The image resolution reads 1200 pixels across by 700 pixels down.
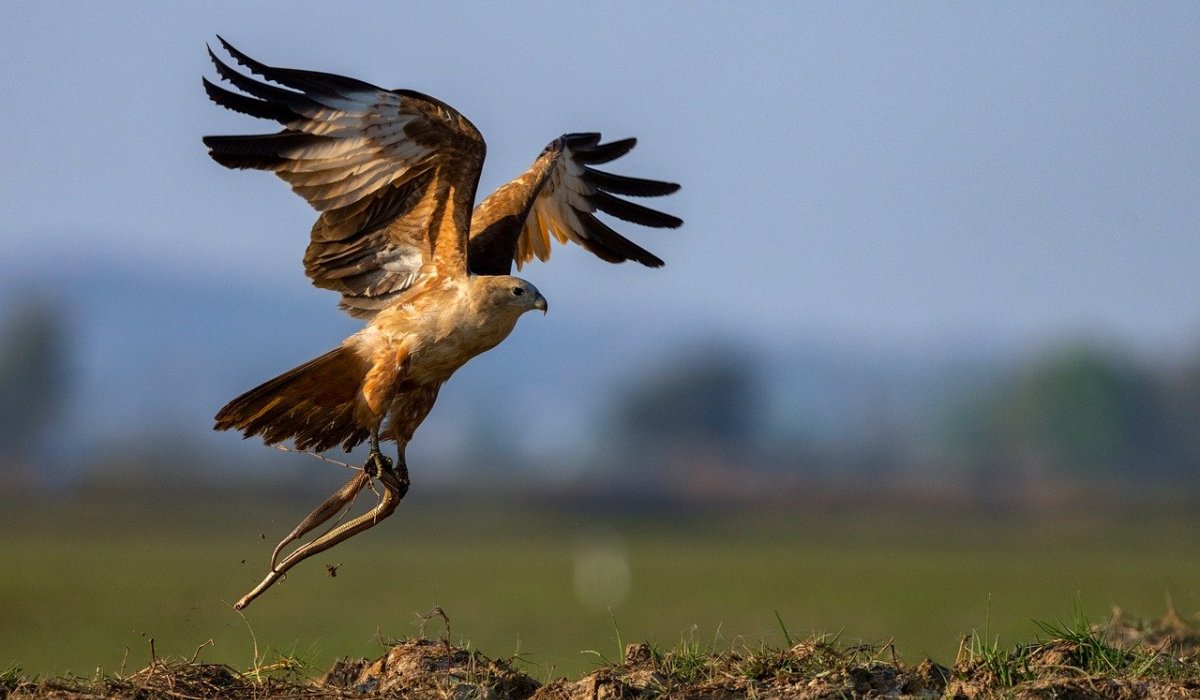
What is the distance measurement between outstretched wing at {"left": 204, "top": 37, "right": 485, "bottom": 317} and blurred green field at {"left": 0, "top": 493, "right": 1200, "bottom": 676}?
1.62 metres

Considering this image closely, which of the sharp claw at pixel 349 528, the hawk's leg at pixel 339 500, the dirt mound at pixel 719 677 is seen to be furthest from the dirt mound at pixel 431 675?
the hawk's leg at pixel 339 500

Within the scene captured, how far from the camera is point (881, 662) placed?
706cm

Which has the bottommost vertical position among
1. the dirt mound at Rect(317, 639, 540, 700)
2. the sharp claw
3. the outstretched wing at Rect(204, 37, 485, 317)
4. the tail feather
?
the dirt mound at Rect(317, 639, 540, 700)

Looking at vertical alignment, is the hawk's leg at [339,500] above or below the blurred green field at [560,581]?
above

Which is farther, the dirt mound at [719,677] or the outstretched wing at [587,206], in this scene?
the outstretched wing at [587,206]

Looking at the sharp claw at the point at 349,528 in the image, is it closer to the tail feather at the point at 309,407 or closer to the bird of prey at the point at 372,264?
the bird of prey at the point at 372,264

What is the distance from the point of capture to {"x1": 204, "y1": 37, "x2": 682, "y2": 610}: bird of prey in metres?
8.67

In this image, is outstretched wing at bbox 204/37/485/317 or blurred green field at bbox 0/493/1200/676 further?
blurred green field at bbox 0/493/1200/676

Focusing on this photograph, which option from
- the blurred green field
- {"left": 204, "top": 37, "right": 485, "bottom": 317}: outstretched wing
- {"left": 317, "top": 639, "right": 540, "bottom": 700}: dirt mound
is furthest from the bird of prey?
{"left": 317, "top": 639, "right": 540, "bottom": 700}: dirt mound

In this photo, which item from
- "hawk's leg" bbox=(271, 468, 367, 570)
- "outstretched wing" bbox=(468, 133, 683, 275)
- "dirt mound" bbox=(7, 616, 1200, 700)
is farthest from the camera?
"outstretched wing" bbox=(468, 133, 683, 275)

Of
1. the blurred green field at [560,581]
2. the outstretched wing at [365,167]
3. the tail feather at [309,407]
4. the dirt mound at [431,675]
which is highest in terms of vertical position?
the outstretched wing at [365,167]

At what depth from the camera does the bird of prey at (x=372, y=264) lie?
28.5 feet

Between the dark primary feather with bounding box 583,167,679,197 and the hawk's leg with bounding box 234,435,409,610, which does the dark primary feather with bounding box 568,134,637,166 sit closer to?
the dark primary feather with bounding box 583,167,679,197

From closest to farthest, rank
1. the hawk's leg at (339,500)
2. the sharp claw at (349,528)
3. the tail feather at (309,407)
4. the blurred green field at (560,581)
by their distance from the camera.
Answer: the sharp claw at (349,528), the hawk's leg at (339,500), the tail feather at (309,407), the blurred green field at (560,581)
